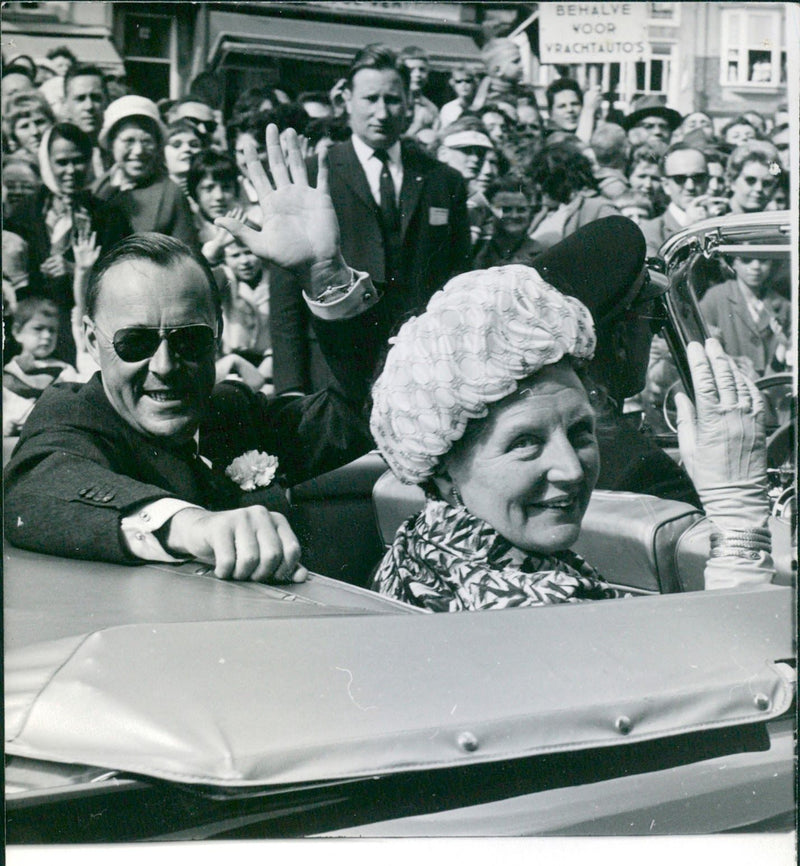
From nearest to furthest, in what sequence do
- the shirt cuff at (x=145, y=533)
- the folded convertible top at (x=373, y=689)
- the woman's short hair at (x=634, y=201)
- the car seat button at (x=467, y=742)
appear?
the folded convertible top at (x=373, y=689) < the car seat button at (x=467, y=742) < the shirt cuff at (x=145, y=533) < the woman's short hair at (x=634, y=201)

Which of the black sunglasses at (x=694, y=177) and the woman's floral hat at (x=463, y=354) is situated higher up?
the black sunglasses at (x=694, y=177)

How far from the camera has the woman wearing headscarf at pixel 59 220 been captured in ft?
8.45

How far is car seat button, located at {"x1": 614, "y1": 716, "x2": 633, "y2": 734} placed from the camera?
232cm

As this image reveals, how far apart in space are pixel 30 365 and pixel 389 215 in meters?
0.94

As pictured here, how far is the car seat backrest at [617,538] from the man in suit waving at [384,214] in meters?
0.35

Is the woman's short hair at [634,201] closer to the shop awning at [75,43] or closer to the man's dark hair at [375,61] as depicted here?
the man's dark hair at [375,61]

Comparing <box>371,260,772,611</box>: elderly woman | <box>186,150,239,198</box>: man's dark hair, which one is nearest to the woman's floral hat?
<box>371,260,772,611</box>: elderly woman

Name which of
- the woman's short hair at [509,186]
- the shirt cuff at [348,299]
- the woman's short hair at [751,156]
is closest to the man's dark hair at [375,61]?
the woman's short hair at [509,186]

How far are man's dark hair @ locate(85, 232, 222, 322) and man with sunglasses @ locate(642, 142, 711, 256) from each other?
3.61 ft

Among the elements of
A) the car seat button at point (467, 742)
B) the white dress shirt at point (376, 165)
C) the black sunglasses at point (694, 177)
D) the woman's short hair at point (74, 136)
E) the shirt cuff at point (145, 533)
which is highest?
the woman's short hair at point (74, 136)

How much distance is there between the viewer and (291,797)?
220 centimetres

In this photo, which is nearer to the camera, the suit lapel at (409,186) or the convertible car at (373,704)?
the convertible car at (373,704)

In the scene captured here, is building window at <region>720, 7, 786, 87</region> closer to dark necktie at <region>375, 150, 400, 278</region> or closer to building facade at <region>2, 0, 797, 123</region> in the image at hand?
building facade at <region>2, 0, 797, 123</region>

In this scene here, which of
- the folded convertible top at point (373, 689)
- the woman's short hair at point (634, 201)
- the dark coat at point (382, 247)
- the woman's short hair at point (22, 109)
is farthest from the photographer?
the woman's short hair at point (634, 201)
